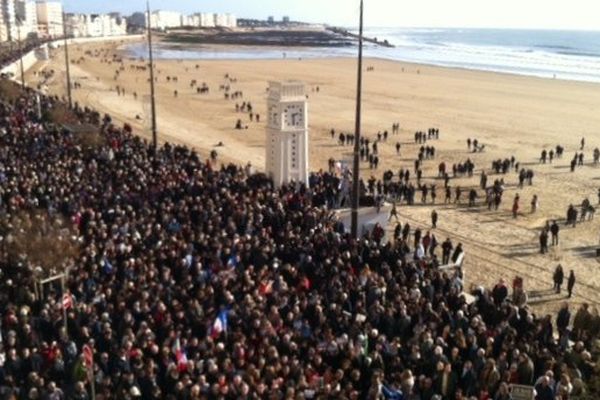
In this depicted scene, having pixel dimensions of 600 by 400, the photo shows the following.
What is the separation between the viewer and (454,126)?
48000 mm

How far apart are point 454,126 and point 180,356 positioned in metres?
39.2

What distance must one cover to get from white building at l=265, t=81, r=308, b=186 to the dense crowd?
4.62 m

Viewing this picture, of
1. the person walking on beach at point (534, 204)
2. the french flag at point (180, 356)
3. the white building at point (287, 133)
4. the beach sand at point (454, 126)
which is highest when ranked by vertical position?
the white building at point (287, 133)

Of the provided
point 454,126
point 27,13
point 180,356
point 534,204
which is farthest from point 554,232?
point 27,13

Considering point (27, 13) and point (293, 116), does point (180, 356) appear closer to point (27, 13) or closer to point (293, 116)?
point (293, 116)

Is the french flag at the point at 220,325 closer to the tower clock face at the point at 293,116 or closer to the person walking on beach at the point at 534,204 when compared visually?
the tower clock face at the point at 293,116

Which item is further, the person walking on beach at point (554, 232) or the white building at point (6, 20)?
the white building at point (6, 20)

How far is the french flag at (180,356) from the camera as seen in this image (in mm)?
11109

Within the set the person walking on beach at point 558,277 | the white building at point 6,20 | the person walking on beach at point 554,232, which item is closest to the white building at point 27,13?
the white building at point 6,20

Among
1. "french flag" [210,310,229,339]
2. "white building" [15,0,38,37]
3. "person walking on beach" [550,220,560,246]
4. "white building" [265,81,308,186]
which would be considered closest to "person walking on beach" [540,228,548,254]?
"person walking on beach" [550,220,560,246]

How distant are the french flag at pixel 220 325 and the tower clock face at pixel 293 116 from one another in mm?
12259

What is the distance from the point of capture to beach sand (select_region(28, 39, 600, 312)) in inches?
899

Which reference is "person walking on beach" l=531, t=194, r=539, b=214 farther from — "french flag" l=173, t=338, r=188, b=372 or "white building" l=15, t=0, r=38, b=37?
"white building" l=15, t=0, r=38, b=37

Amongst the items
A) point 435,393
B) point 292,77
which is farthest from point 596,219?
point 292,77
